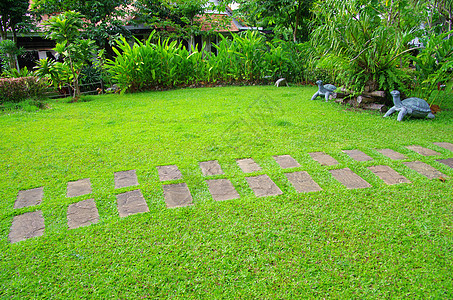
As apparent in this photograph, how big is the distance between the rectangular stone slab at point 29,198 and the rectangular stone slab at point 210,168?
4.94 ft

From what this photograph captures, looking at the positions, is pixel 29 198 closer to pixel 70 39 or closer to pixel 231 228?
pixel 231 228

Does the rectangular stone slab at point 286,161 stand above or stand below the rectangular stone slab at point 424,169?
above

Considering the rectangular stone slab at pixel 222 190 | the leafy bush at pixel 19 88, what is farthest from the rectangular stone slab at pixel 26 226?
the leafy bush at pixel 19 88

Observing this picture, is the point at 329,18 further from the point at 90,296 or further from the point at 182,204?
the point at 90,296

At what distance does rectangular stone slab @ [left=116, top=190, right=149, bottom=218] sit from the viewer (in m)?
2.37

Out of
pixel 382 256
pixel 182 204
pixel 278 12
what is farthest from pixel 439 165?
pixel 278 12

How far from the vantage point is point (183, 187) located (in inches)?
107

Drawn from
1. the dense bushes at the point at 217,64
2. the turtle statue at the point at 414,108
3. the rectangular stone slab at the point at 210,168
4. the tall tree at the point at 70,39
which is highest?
the tall tree at the point at 70,39

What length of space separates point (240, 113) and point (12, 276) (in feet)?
14.3

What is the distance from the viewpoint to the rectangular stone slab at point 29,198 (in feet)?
8.14

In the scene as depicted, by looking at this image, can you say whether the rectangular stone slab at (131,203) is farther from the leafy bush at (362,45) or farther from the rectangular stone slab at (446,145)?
the leafy bush at (362,45)

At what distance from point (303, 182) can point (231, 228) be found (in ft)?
3.32

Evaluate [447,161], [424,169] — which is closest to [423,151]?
[447,161]

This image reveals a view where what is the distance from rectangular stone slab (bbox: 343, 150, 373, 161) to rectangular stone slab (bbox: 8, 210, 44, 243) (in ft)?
10.3
